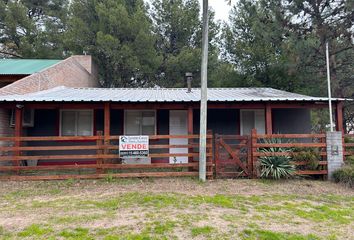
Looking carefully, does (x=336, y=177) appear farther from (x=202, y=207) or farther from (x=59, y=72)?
(x=59, y=72)

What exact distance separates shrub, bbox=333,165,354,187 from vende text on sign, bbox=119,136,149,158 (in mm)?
5542

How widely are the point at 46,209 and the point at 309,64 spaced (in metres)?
15.7

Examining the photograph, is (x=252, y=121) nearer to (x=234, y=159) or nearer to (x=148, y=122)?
(x=234, y=159)

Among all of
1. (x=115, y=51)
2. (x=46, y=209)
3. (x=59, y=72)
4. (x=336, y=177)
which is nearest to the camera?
(x=46, y=209)

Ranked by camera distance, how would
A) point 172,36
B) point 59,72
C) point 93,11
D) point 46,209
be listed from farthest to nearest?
point 172,36 < point 93,11 < point 59,72 < point 46,209

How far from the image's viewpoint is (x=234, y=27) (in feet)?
69.7

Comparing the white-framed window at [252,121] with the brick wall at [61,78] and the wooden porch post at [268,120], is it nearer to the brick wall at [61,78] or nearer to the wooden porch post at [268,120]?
the wooden porch post at [268,120]

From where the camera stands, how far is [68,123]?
37.0 ft

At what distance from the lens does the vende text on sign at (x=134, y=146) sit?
26.1 feet

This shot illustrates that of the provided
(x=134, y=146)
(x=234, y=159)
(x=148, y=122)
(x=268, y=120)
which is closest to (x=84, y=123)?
(x=148, y=122)

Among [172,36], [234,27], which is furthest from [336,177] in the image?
[172,36]

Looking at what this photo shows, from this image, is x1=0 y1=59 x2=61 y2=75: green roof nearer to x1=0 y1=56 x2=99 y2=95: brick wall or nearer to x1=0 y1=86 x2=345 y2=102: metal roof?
x1=0 y1=56 x2=99 y2=95: brick wall

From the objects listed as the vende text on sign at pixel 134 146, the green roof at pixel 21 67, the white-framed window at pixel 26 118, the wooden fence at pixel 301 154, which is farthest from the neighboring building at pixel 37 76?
the wooden fence at pixel 301 154

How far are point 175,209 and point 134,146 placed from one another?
130 inches
